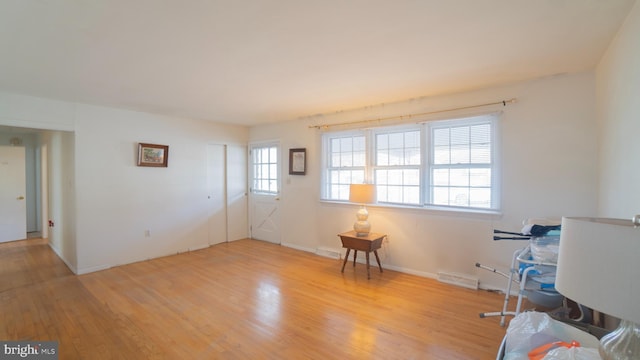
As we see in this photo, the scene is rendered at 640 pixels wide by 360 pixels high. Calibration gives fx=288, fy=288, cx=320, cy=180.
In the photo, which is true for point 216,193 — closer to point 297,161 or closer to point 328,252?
point 297,161

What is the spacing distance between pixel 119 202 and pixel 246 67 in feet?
10.3

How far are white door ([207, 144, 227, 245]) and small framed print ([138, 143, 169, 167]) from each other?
823mm

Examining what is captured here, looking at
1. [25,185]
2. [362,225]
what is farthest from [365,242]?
[25,185]

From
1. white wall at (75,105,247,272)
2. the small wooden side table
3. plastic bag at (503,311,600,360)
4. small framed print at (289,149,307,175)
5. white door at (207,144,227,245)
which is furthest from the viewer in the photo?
white door at (207,144,227,245)

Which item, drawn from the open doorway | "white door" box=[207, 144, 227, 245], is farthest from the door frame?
the open doorway

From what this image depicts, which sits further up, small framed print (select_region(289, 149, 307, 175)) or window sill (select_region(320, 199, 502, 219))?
small framed print (select_region(289, 149, 307, 175))

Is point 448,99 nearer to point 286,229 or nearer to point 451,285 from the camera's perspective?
point 451,285

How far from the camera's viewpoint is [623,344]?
90cm

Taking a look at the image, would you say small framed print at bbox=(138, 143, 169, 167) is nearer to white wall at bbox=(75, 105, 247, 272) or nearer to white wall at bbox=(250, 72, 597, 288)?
white wall at bbox=(75, 105, 247, 272)

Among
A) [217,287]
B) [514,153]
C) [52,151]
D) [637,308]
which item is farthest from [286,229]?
[637,308]

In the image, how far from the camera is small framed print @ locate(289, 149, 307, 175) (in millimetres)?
5055

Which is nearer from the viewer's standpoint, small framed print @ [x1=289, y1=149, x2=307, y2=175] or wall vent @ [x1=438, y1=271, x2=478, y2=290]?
wall vent @ [x1=438, y1=271, x2=478, y2=290]

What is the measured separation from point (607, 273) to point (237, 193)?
5.75 m

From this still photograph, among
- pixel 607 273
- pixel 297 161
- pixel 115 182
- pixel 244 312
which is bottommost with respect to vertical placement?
pixel 244 312
